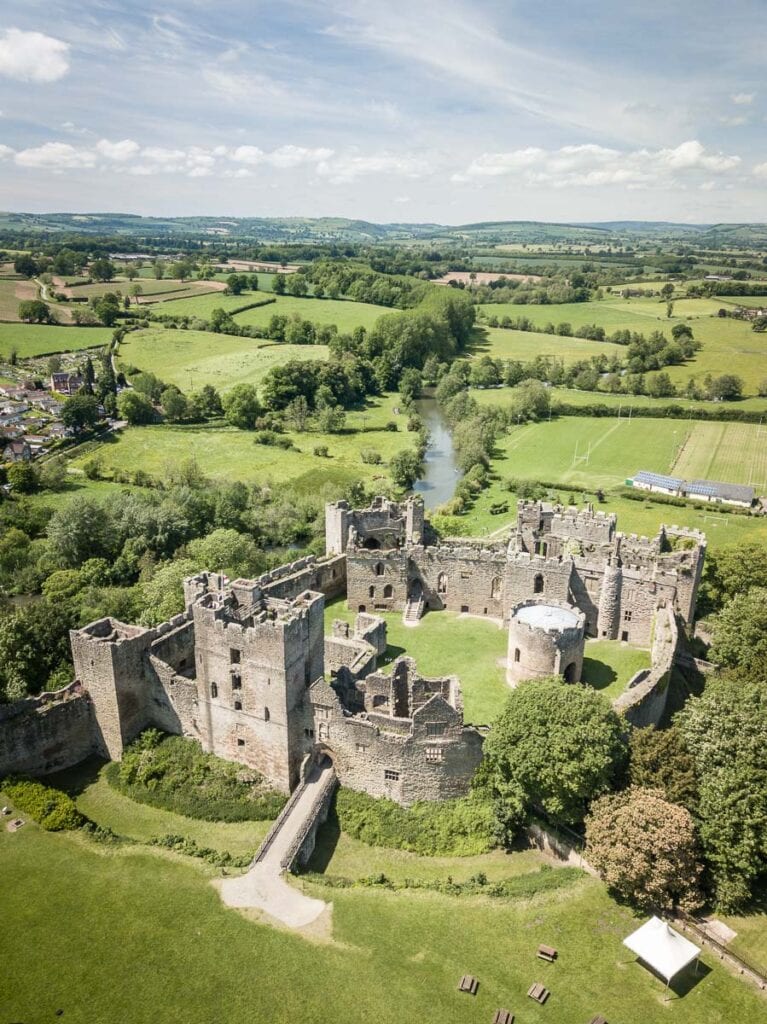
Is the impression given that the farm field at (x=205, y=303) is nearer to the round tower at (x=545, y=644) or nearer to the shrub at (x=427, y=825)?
the round tower at (x=545, y=644)

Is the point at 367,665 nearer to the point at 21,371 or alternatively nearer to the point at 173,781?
the point at 173,781

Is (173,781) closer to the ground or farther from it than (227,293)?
closer to the ground

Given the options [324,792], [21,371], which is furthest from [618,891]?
[21,371]

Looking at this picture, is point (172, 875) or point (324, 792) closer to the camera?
point (172, 875)

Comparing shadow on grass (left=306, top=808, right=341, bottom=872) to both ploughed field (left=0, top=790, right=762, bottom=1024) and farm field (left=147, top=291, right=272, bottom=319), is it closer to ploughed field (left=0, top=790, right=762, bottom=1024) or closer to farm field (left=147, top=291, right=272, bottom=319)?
ploughed field (left=0, top=790, right=762, bottom=1024)

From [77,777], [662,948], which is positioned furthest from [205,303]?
[662,948]

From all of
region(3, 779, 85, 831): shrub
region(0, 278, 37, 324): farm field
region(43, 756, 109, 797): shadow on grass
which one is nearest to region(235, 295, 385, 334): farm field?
region(0, 278, 37, 324): farm field

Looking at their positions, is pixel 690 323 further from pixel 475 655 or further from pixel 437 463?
pixel 475 655
